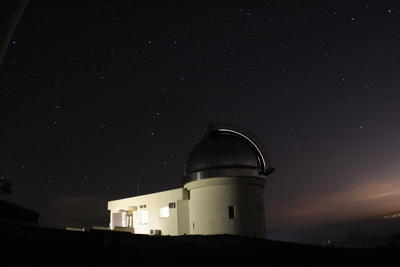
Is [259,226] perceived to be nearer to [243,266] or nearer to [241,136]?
→ [241,136]

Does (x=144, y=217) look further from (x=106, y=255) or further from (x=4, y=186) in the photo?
(x=106, y=255)

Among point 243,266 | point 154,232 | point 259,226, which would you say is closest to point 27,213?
point 154,232

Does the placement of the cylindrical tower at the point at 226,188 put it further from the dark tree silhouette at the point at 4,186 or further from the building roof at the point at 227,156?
the dark tree silhouette at the point at 4,186

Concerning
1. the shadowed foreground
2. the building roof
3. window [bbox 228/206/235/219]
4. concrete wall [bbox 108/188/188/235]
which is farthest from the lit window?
the shadowed foreground

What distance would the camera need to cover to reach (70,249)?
10.1 metres

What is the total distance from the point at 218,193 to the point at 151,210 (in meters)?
5.48

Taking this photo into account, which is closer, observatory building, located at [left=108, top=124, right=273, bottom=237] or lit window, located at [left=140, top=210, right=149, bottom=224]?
observatory building, located at [left=108, top=124, right=273, bottom=237]

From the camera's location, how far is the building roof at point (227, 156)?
2323cm

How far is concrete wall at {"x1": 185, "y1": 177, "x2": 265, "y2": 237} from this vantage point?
2262 centimetres

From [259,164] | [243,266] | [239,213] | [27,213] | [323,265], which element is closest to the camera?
[243,266]

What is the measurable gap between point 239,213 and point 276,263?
42.3 feet

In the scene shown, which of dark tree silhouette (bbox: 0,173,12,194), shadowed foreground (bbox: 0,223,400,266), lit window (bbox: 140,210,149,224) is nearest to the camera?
shadowed foreground (bbox: 0,223,400,266)

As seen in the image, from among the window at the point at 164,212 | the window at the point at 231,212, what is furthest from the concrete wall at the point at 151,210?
the window at the point at 231,212

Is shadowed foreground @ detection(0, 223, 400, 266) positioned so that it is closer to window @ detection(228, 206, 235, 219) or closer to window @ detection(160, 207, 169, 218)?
window @ detection(228, 206, 235, 219)
